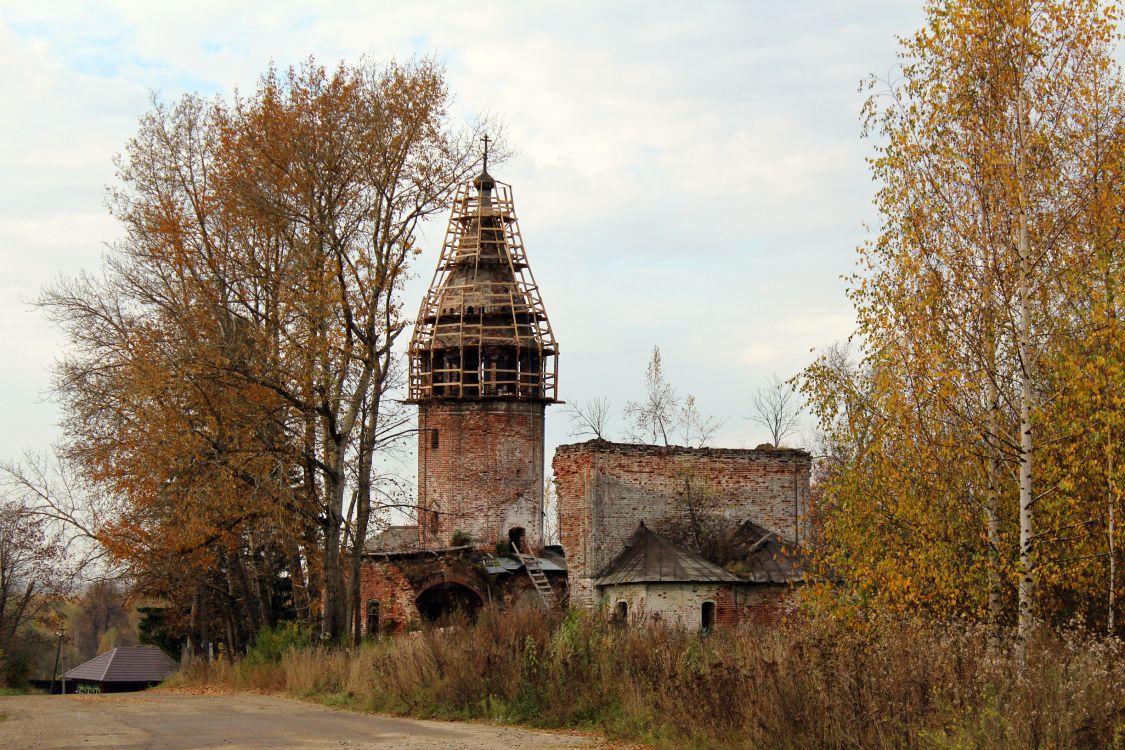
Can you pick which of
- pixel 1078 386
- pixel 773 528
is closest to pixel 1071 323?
pixel 1078 386

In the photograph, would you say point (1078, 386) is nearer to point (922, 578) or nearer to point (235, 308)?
point (922, 578)

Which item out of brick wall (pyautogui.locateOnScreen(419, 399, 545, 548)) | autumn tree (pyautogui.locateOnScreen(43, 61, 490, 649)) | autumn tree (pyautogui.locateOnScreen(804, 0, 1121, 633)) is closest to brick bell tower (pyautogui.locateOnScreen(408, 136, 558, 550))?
brick wall (pyautogui.locateOnScreen(419, 399, 545, 548))

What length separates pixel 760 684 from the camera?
1150 centimetres

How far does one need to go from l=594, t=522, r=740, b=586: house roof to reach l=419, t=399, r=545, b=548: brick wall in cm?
697

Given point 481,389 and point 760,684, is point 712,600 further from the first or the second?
point 760,684

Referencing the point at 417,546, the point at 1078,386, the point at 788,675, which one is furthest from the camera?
the point at 417,546

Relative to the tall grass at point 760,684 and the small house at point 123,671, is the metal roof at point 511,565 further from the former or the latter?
the small house at point 123,671

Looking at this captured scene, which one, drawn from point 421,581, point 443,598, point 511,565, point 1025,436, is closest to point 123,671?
point 443,598

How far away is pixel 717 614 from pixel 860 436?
15587 millimetres

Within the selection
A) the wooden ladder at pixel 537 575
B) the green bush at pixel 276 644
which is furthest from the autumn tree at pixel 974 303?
the wooden ladder at pixel 537 575

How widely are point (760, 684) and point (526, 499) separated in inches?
1104

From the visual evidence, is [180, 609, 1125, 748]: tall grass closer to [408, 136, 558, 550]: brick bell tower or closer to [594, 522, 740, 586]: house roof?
[594, 522, 740, 586]: house roof

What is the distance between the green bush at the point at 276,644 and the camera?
22.6 m

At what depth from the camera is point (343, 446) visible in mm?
23234
